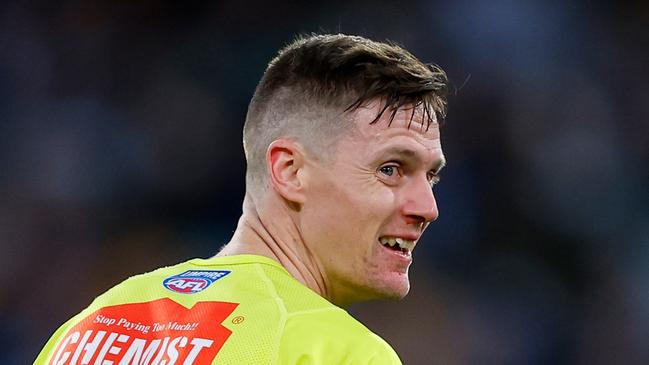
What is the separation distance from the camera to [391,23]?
21.3 feet

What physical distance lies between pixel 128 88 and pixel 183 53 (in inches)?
16.8

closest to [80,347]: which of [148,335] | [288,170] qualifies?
[148,335]

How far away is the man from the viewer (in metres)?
2.19

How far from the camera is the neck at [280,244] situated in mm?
2381

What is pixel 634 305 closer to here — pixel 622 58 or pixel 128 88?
pixel 622 58

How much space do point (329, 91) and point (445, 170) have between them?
389cm

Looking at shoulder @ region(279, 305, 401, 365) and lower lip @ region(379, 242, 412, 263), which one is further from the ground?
lower lip @ region(379, 242, 412, 263)

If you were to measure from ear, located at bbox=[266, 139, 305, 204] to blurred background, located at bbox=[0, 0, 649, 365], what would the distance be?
3.64m

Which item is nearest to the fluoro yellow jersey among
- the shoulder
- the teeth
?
the shoulder

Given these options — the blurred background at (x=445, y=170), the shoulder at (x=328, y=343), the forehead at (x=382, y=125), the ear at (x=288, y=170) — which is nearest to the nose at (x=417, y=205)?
the forehead at (x=382, y=125)

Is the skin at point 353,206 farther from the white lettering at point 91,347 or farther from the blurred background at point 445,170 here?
the blurred background at point 445,170

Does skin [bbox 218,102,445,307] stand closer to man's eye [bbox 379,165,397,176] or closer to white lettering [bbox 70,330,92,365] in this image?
man's eye [bbox 379,165,397,176]

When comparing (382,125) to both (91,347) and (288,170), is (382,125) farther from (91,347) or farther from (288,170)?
(91,347)

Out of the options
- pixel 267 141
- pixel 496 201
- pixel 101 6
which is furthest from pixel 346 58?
pixel 101 6
